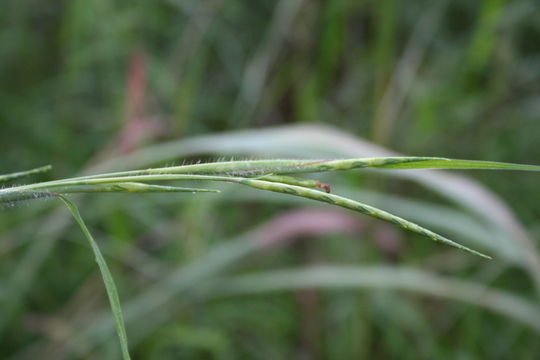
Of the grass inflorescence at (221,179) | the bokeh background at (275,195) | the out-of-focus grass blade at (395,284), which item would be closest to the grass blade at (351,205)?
the grass inflorescence at (221,179)

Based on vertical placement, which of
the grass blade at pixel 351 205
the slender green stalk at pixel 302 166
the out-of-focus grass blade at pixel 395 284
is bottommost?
the out-of-focus grass blade at pixel 395 284

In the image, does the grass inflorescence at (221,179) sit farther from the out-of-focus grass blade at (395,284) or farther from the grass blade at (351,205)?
the out-of-focus grass blade at (395,284)

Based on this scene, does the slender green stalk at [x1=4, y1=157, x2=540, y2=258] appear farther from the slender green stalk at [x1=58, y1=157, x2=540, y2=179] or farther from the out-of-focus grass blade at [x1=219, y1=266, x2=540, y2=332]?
the out-of-focus grass blade at [x1=219, y1=266, x2=540, y2=332]

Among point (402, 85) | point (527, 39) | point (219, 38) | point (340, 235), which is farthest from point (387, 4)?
point (527, 39)

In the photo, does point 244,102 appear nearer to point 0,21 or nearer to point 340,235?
point 340,235

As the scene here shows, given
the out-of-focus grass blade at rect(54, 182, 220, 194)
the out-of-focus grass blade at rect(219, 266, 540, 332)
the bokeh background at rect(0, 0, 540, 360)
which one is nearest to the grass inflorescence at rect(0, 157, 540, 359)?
the out-of-focus grass blade at rect(54, 182, 220, 194)

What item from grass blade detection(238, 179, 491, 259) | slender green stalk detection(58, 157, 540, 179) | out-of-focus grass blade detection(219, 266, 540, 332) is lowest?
out-of-focus grass blade detection(219, 266, 540, 332)

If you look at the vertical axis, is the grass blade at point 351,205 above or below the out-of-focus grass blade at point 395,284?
above

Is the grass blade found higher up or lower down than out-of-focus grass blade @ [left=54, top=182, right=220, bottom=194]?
lower down

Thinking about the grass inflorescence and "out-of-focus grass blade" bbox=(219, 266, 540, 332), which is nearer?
the grass inflorescence
